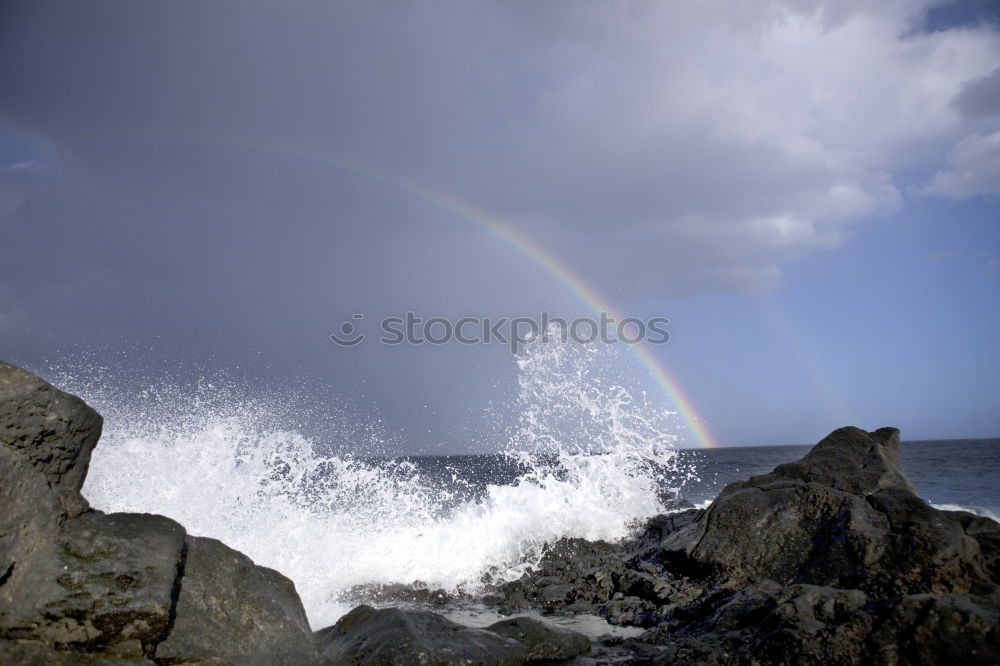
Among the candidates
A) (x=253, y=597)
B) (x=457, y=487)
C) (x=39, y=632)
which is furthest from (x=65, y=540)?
(x=457, y=487)

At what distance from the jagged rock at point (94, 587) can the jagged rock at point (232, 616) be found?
189 mm

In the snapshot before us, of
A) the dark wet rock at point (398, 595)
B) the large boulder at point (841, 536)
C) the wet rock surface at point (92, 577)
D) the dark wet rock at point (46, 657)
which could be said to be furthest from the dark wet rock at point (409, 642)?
the dark wet rock at point (398, 595)

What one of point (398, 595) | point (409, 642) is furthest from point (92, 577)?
point (398, 595)

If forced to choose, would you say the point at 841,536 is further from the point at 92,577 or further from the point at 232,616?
the point at 92,577

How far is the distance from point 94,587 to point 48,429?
124 cm

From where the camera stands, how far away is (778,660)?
4.87 meters

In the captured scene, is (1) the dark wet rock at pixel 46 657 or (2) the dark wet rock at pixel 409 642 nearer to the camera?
(1) the dark wet rock at pixel 46 657

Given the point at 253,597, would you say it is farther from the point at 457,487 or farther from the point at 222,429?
the point at 457,487

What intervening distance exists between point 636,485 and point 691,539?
238 inches

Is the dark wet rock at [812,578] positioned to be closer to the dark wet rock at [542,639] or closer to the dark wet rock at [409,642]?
the dark wet rock at [542,639]

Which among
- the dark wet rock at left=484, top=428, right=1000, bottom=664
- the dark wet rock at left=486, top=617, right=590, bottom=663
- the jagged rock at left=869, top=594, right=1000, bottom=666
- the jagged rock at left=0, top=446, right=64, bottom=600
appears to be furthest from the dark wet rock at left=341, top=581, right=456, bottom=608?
the jagged rock at left=869, top=594, right=1000, bottom=666

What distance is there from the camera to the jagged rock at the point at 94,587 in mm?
4023

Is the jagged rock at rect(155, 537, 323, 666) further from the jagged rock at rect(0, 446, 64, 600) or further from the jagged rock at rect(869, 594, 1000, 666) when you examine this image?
the jagged rock at rect(869, 594, 1000, 666)

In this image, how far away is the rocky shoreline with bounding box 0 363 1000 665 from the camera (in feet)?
13.7
